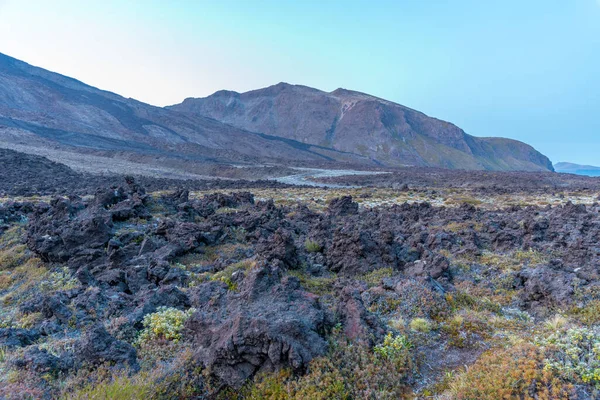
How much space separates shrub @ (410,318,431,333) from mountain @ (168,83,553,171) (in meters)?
131

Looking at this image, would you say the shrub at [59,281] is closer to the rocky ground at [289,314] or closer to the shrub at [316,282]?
the rocky ground at [289,314]

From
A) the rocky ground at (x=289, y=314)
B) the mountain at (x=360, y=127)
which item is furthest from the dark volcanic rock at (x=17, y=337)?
the mountain at (x=360, y=127)

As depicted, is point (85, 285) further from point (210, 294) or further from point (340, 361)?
point (340, 361)

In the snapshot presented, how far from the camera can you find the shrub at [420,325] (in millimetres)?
6087

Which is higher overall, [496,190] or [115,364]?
[496,190]

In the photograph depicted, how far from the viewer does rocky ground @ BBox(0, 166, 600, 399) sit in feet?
15.3

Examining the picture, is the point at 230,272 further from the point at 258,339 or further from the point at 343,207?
the point at 343,207

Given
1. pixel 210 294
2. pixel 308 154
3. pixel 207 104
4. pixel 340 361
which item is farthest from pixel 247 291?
pixel 207 104

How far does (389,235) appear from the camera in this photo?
1059 centimetres

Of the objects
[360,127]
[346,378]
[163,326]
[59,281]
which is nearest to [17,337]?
[163,326]

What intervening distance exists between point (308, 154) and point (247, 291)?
112 metres

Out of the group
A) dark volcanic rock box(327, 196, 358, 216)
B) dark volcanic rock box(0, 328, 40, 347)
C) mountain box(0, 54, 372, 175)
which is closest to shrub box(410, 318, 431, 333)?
dark volcanic rock box(0, 328, 40, 347)

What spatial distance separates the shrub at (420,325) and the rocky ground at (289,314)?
0.05 feet

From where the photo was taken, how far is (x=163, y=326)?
6.06 m
